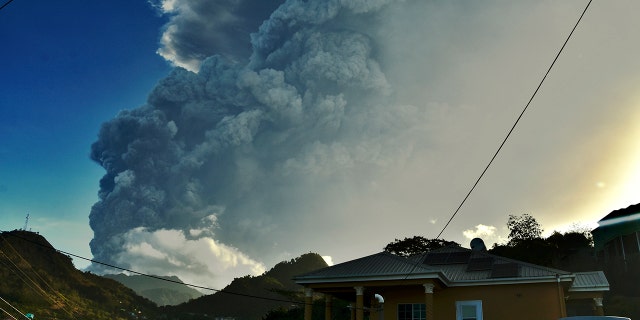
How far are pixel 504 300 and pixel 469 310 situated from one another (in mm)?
1515

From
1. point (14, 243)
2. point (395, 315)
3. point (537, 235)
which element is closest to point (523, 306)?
point (395, 315)

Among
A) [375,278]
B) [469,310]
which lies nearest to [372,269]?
[375,278]

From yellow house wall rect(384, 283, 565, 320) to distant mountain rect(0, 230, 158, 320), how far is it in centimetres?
10267

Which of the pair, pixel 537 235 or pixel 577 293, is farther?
pixel 537 235

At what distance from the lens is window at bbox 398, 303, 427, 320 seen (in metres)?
21.0

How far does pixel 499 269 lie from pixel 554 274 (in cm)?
229

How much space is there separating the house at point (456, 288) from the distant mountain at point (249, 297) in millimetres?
90699

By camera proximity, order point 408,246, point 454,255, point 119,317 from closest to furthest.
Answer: point 454,255 < point 408,246 < point 119,317

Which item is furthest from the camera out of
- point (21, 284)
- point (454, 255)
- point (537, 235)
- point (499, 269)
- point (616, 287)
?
point (21, 284)

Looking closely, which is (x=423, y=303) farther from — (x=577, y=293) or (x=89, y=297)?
(x=89, y=297)

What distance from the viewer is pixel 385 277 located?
19594mm

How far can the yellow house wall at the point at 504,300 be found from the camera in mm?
19125

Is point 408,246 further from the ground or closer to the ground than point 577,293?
further from the ground

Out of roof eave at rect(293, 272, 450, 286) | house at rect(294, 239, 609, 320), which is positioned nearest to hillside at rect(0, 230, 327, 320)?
house at rect(294, 239, 609, 320)
